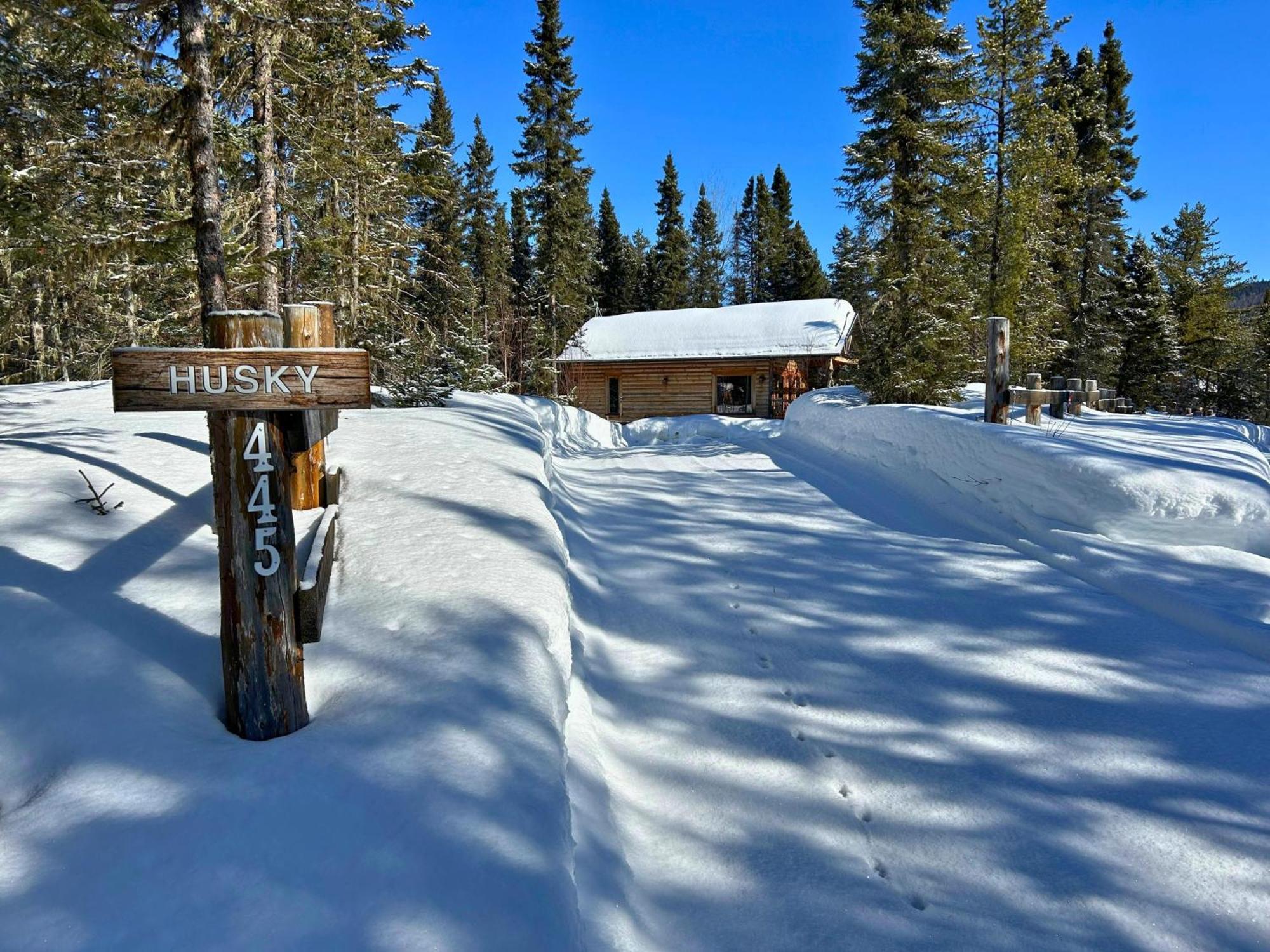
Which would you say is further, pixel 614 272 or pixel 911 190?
pixel 614 272

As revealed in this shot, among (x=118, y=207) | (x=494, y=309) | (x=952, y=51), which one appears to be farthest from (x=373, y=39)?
(x=494, y=309)

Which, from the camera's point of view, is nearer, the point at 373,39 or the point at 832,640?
the point at 832,640

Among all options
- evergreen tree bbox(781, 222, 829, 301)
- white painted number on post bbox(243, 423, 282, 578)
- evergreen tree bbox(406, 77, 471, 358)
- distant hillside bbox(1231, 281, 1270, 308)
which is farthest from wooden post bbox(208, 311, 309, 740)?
evergreen tree bbox(781, 222, 829, 301)

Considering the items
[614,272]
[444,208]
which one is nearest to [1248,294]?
[614,272]

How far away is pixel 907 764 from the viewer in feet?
10.4

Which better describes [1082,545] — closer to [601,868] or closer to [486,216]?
[601,868]

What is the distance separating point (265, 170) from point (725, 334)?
18443 millimetres

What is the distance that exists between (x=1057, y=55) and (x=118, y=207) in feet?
112

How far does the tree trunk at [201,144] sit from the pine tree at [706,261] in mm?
43536

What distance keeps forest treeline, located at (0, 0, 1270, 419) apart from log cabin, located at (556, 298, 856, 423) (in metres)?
2.26

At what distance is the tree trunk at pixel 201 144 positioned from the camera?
22.3ft

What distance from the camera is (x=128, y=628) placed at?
2955 mm

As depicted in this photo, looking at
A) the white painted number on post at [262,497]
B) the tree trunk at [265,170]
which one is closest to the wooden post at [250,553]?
the white painted number on post at [262,497]

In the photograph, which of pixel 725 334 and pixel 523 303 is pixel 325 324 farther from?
pixel 523 303
